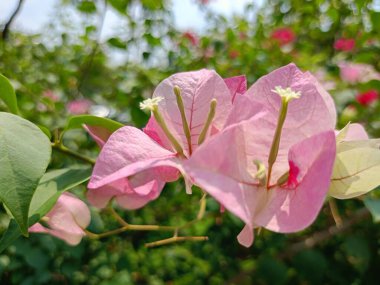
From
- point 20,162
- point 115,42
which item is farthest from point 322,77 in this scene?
point 20,162

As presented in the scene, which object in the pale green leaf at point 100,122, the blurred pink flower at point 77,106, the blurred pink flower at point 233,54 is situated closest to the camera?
the pale green leaf at point 100,122

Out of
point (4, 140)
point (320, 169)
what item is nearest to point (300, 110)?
point (320, 169)

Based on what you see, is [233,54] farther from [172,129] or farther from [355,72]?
[172,129]

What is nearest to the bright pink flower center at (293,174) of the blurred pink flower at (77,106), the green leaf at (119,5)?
the green leaf at (119,5)

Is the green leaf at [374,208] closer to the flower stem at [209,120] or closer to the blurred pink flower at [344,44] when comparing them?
the flower stem at [209,120]

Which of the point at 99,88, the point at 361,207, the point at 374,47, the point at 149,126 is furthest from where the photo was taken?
the point at 99,88

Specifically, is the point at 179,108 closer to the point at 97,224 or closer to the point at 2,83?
the point at 2,83
